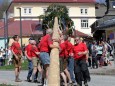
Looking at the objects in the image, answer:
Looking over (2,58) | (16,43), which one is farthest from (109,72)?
(2,58)

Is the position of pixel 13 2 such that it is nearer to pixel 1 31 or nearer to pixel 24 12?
pixel 24 12

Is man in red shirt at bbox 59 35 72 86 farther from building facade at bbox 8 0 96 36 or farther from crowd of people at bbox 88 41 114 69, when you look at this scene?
building facade at bbox 8 0 96 36

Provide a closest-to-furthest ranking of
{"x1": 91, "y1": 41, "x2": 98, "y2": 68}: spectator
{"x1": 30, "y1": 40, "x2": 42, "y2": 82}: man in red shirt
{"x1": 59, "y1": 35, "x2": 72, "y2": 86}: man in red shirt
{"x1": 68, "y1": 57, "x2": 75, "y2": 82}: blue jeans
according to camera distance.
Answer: {"x1": 59, "y1": 35, "x2": 72, "y2": 86}: man in red shirt → {"x1": 68, "y1": 57, "x2": 75, "y2": 82}: blue jeans → {"x1": 30, "y1": 40, "x2": 42, "y2": 82}: man in red shirt → {"x1": 91, "y1": 41, "x2": 98, "y2": 68}: spectator

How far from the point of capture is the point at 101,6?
118 meters

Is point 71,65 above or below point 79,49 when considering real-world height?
below

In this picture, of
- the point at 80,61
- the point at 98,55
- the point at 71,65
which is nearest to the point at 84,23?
the point at 98,55

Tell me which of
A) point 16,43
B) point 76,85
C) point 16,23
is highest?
point 16,23

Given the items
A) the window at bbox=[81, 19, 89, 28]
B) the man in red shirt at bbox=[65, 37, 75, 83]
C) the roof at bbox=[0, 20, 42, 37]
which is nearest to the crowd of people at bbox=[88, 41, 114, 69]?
the man in red shirt at bbox=[65, 37, 75, 83]

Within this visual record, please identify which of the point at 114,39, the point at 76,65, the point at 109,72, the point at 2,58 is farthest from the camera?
the point at 2,58

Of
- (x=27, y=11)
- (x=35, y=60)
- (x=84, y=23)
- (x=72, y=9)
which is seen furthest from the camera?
(x=72, y=9)

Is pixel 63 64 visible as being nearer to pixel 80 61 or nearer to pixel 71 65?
pixel 71 65

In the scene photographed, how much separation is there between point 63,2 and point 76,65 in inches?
3793

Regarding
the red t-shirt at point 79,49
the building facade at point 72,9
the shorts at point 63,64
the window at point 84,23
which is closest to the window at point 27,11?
the building facade at point 72,9

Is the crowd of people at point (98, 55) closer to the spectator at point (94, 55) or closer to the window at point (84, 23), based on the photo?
A: the spectator at point (94, 55)
